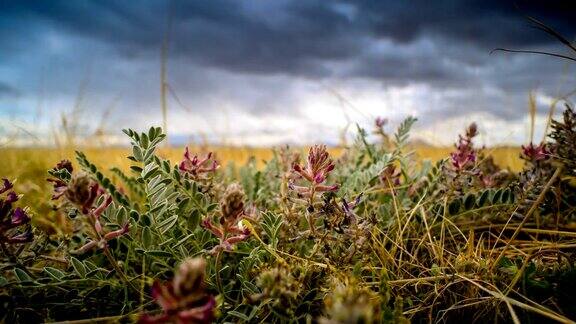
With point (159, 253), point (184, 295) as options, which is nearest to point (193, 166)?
point (159, 253)

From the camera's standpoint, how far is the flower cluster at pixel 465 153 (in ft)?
7.00

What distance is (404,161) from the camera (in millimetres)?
2795

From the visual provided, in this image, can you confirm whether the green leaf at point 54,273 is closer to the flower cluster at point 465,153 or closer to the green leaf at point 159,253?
the green leaf at point 159,253

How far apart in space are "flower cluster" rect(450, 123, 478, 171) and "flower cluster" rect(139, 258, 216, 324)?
5.11ft

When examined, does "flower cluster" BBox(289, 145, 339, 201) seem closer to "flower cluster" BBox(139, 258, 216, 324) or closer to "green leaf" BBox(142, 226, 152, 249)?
"green leaf" BBox(142, 226, 152, 249)

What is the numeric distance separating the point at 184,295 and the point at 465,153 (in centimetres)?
176

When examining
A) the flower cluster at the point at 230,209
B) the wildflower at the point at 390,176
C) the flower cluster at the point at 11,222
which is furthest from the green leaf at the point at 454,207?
the flower cluster at the point at 11,222

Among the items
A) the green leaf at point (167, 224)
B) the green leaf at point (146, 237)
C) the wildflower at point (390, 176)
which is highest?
the wildflower at point (390, 176)

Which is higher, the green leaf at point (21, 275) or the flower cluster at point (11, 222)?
the flower cluster at point (11, 222)

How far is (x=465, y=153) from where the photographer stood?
2.24 meters

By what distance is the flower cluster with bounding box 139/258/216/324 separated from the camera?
2.77 ft

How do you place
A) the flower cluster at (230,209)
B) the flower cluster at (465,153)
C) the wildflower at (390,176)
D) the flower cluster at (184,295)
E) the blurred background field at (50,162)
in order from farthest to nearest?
the blurred background field at (50,162)
the wildflower at (390,176)
the flower cluster at (465,153)
the flower cluster at (230,209)
the flower cluster at (184,295)

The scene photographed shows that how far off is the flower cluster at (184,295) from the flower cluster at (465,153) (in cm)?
156

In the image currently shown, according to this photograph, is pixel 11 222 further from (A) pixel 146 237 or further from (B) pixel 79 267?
(A) pixel 146 237
